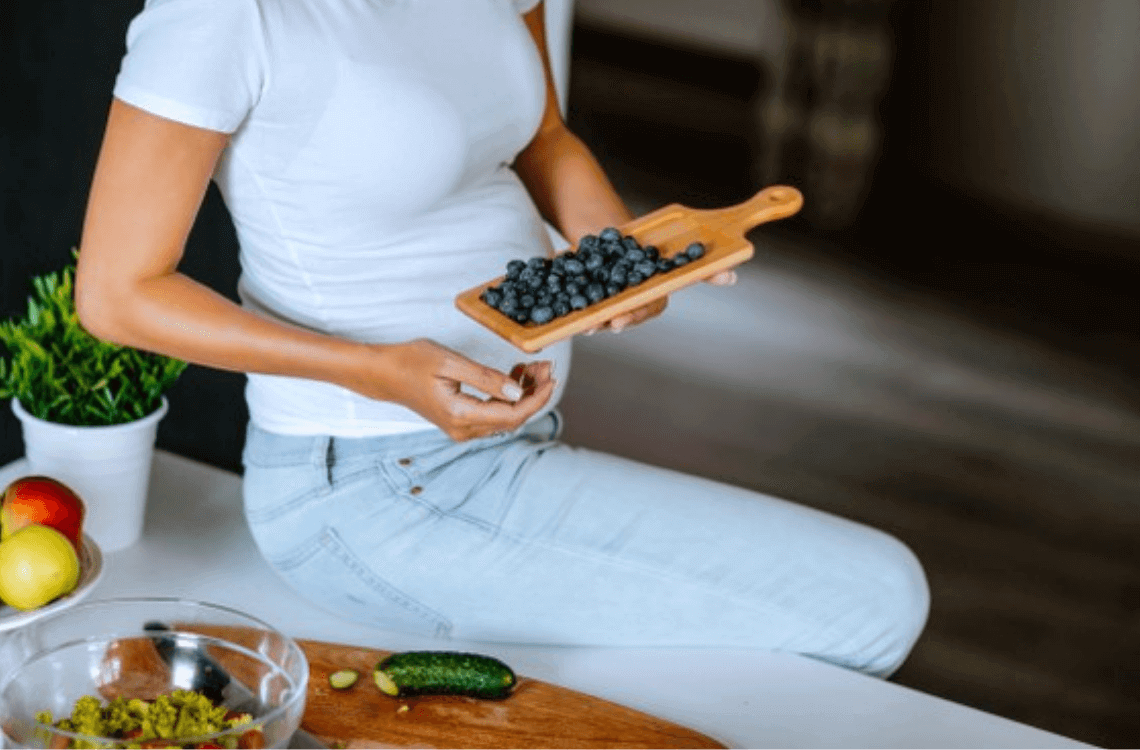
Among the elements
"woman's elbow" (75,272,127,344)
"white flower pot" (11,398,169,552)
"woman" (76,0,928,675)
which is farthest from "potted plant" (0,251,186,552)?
"woman's elbow" (75,272,127,344)

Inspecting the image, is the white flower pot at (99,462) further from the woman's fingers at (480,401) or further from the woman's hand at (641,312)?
the woman's hand at (641,312)

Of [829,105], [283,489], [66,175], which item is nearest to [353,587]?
[283,489]

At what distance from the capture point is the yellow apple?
1.74m

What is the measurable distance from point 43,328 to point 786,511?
0.89 m

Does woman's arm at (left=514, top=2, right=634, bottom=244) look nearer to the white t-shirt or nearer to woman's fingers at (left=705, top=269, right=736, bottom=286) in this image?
the white t-shirt

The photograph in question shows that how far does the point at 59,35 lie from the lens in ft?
8.17

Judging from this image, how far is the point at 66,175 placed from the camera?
2.57 meters

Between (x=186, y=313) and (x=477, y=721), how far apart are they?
A: 0.49 meters

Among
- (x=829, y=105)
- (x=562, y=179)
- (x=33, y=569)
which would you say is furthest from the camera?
(x=829, y=105)

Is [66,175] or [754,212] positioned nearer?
[754,212]

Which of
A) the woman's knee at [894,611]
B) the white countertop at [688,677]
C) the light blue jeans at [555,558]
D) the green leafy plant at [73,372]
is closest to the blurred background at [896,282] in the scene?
the green leafy plant at [73,372]

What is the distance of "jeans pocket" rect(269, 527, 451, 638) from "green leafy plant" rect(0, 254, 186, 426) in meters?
0.29

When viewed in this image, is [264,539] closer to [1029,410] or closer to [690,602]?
[690,602]

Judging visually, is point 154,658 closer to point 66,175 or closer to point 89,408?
point 89,408
